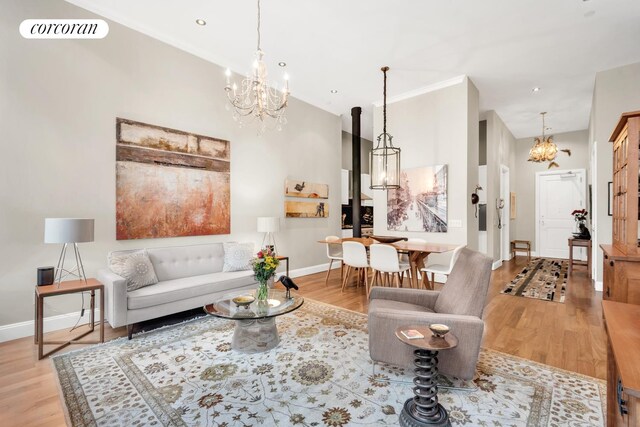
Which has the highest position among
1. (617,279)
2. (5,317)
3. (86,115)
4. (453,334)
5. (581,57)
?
(581,57)

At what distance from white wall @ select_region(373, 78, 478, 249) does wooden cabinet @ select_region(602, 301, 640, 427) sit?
3.76 metres

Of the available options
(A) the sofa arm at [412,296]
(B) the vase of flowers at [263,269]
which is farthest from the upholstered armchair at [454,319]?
(B) the vase of flowers at [263,269]

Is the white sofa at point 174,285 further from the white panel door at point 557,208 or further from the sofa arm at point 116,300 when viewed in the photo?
the white panel door at point 557,208

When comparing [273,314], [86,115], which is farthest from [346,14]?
[273,314]

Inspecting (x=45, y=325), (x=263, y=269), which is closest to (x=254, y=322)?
(x=263, y=269)

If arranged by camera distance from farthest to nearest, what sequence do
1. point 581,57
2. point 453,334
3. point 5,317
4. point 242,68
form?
point 242,68
point 581,57
point 5,317
point 453,334

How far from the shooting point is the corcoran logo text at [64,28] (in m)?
3.01

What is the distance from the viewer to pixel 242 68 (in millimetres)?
4816

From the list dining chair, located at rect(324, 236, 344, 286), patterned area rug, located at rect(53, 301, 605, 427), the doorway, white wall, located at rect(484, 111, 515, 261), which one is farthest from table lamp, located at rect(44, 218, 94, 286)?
the doorway

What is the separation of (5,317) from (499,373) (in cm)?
451

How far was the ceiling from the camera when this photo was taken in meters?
3.37

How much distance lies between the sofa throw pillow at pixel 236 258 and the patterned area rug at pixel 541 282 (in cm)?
401

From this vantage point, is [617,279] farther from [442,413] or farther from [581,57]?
[581,57]

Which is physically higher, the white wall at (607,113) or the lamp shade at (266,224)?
the white wall at (607,113)
